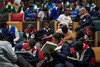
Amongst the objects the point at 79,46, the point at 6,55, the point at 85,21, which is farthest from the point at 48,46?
the point at 85,21

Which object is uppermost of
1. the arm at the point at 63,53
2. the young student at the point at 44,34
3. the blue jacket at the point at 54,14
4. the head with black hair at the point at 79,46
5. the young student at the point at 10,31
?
the head with black hair at the point at 79,46

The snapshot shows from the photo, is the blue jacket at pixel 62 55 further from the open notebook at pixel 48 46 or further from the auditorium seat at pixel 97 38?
the auditorium seat at pixel 97 38

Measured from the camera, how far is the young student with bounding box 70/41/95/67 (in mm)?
8188

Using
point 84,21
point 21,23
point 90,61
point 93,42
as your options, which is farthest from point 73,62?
point 21,23

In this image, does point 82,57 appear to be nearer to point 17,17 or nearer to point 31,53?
point 31,53

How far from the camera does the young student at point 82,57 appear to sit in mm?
8188

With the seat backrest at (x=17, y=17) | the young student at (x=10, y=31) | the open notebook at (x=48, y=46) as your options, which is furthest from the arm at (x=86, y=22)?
the open notebook at (x=48, y=46)

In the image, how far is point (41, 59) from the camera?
8.29 metres

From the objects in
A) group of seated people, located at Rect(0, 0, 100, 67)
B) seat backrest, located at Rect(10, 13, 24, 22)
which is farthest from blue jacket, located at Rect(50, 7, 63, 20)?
seat backrest, located at Rect(10, 13, 24, 22)

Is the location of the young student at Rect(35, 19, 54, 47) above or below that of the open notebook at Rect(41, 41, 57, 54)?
below

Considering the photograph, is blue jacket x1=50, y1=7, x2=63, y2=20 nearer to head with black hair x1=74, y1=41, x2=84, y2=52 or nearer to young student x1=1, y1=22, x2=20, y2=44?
young student x1=1, y1=22, x2=20, y2=44

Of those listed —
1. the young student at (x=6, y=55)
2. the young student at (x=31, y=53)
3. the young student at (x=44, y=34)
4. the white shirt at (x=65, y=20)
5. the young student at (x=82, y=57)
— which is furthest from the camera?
the white shirt at (x=65, y=20)

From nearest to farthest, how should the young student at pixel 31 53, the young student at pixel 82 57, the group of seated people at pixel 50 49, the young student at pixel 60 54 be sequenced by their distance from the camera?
the group of seated people at pixel 50 49 → the young student at pixel 31 53 → the young student at pixel 60 54 → the young student at pixel 82 57

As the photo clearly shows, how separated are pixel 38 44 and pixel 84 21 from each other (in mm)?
2664
